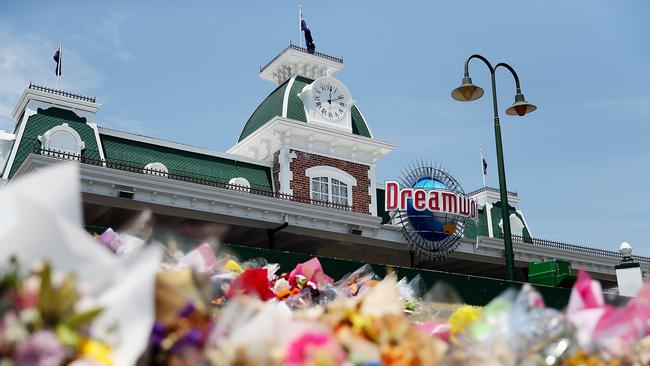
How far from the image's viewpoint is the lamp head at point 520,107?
47.8 feet

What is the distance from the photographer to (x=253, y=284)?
3.52 meters

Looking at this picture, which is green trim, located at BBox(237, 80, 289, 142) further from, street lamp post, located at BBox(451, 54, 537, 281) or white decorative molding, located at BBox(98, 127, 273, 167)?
street lamp post, located at BBox(451, 54, 537, 281)

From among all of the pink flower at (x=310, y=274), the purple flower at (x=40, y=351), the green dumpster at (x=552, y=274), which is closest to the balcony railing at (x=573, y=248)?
the green dumpster at (x=552, y=274)

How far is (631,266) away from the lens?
15211mm

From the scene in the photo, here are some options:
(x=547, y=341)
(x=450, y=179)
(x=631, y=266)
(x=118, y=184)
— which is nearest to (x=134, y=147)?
(x=118, y=184)

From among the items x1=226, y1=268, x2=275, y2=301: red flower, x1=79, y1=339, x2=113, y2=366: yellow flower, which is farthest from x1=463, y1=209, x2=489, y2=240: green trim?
x1=79, y1=339, x2=113, y2=366: yellow flower

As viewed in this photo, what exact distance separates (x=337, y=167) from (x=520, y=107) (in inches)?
599

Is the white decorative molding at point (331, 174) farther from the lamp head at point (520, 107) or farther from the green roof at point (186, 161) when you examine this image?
the lamp head at point (520, 107)

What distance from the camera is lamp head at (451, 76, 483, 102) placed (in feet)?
46.5

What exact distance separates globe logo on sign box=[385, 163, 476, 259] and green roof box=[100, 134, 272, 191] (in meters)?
5.12

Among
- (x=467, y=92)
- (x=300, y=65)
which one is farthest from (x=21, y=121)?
(x=467, y=92)

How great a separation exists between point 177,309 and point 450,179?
2608 centimetres

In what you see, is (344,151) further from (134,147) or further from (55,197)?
(55,197)

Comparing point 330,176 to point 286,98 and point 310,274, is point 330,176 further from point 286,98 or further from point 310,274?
Answer: point 310,274
